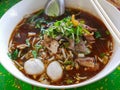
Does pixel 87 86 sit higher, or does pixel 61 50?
pixel 61 50

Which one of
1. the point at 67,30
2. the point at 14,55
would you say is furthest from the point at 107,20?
the point at 14,55

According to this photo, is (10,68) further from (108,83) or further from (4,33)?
(108,83)

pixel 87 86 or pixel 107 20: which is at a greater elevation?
pixel 107 20

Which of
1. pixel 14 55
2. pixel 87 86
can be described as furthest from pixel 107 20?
pixel 14 55

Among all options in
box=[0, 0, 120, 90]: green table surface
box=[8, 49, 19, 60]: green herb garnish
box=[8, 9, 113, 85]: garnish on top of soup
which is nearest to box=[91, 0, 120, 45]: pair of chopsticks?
box=[8, 9, 113, 85]: garnish on top of soup

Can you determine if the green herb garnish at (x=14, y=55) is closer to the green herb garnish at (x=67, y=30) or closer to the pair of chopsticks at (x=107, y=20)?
the green herb garnish at (x=67, y=30)

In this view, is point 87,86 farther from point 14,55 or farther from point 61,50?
point 14,55

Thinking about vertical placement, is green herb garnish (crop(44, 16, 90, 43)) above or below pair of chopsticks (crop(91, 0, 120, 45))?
below

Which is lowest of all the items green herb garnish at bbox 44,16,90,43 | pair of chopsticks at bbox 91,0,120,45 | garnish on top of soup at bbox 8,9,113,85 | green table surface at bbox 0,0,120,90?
green table surface at bbox 0,0,120,90

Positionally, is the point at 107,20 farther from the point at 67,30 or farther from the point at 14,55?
the point at 14,55

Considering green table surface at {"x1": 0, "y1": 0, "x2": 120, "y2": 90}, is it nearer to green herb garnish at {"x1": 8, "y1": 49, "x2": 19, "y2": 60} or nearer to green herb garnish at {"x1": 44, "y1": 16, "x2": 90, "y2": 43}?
green herb garnish at {"x1": 8, "y1": 49, "x2": 19, "y2": 60}
